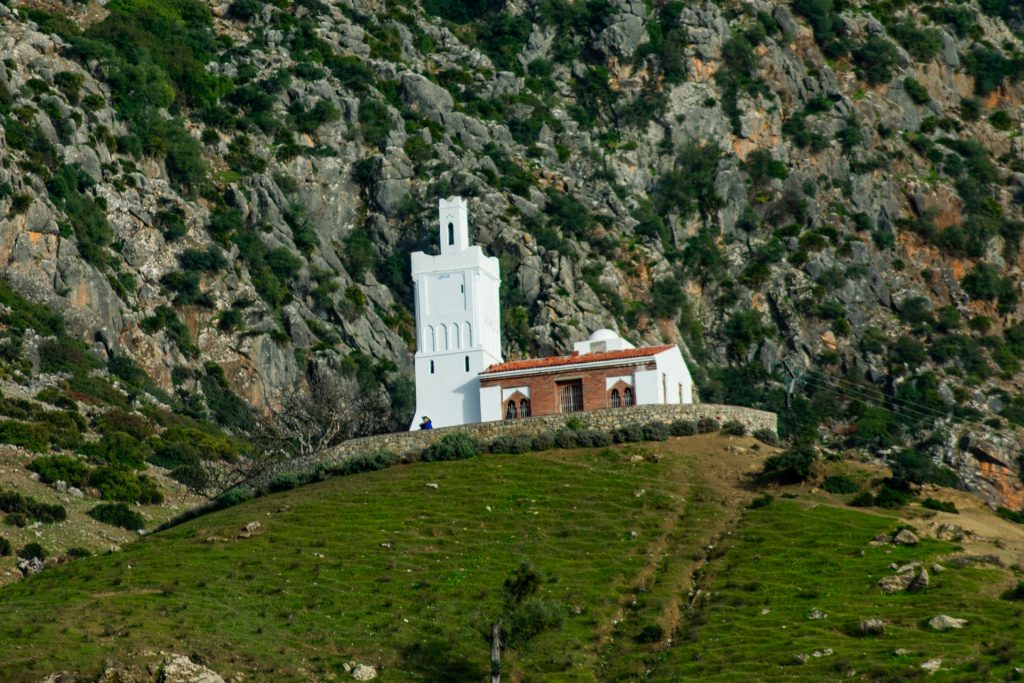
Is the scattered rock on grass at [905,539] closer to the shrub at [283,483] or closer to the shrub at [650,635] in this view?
the shrub at [650,635]

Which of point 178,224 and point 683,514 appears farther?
point 178,224

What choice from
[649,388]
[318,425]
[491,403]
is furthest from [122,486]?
[649,388]

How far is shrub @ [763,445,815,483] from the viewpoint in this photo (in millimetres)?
74812

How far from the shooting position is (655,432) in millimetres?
80812

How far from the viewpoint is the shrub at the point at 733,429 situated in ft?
269

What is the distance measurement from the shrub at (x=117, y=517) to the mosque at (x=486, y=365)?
49.7 feet

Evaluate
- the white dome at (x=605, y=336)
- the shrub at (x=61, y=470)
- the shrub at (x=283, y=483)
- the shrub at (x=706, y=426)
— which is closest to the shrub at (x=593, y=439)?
the shrub at (x=706, y=426)

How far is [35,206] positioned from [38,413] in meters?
22.4

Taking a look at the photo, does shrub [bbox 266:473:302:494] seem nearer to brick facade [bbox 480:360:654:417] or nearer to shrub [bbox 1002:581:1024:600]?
brick facade [bbox 480:360:654:417]

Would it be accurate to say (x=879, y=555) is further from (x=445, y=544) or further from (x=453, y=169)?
(x=453, y=169)

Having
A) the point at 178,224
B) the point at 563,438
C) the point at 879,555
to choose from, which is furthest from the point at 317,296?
the point at 879,555

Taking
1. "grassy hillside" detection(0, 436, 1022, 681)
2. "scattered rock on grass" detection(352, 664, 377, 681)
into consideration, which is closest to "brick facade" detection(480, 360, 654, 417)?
"grassy hillside" detection(0, 436, 1022, 681)

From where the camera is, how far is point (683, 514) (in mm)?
70312

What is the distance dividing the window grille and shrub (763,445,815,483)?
13.4 metres
